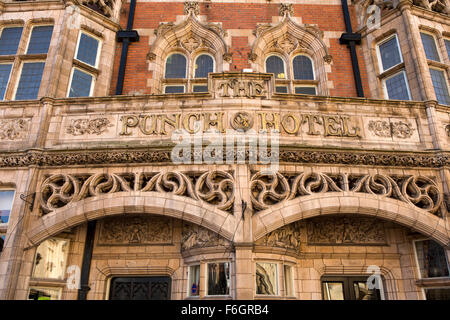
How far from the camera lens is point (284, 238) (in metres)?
6.62

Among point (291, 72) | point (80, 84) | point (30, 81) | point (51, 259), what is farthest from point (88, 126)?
point (291, 72)

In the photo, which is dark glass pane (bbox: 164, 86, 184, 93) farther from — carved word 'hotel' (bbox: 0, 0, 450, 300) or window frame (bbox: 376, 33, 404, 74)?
window frame (bbox: 376, 33, 404, 74)

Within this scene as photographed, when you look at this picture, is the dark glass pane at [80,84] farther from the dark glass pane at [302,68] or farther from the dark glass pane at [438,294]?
the dark glass pane at [438,294]

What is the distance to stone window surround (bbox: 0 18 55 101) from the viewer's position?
8101 millimetres

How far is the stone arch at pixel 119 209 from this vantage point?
19.7 ft

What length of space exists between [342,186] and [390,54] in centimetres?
504

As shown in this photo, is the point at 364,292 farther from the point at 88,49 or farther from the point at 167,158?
the point at 88,49

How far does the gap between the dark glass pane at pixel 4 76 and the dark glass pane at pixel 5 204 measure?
2.74 metres

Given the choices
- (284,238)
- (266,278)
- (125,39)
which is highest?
(125,39)

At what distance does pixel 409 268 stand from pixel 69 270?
288 inches

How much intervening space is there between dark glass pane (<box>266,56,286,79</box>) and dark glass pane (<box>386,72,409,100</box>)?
2.89 m

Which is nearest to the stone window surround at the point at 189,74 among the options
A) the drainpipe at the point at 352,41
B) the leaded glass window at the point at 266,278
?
the drainpipe at the point at 352,41

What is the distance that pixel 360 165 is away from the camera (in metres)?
6.61

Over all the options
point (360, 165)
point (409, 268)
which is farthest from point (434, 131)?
point (409, 268)
